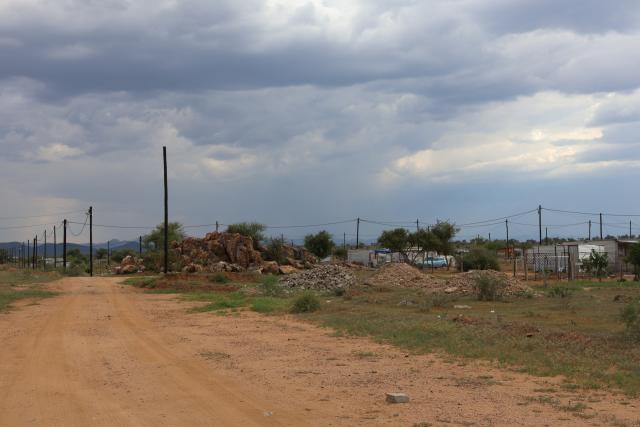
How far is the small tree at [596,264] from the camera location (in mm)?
47094

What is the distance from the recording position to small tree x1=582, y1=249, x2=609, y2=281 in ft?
155

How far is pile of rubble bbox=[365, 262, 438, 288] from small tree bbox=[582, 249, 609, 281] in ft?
45.8

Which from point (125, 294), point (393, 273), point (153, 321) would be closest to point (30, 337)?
point (153, 321)

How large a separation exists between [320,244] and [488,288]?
59927 mm

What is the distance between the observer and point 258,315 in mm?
23969

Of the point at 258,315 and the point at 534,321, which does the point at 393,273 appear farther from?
the point at 534,321

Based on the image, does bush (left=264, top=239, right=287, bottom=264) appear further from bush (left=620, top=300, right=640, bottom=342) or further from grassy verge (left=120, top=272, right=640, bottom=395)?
bush (left=620, top=300, right=640, bottom=342)

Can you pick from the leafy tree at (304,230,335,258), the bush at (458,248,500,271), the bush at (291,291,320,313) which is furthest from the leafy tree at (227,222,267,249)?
the bush at (291,291,320,313)

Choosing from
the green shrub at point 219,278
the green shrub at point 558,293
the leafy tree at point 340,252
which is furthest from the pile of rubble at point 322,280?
the leafy tree at point 340,252

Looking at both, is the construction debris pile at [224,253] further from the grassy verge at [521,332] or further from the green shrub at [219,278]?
the grassy verge at [521,332]

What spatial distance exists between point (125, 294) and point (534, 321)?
78.5ft

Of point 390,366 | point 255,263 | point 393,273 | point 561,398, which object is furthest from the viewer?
point 255,263

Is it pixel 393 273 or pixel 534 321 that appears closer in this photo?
pixel 534 321

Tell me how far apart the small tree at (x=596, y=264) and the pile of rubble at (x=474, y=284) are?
15.3 metres
